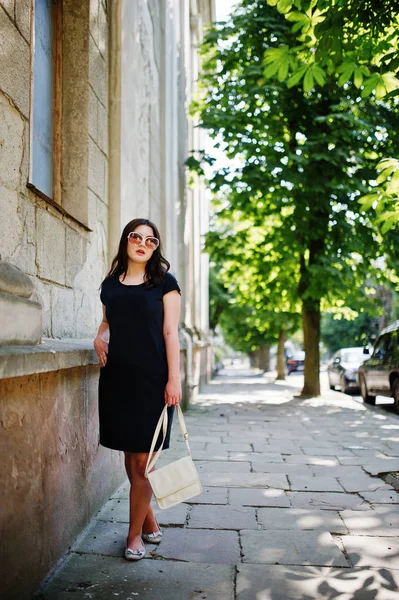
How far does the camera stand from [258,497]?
16.7ft

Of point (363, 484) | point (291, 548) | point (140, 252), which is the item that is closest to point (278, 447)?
point (363, 484)

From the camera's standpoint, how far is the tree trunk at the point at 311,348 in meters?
14.7

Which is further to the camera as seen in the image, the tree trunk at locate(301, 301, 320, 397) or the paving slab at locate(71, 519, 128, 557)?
the tree trunk at locate(301, 301, 320, 397)

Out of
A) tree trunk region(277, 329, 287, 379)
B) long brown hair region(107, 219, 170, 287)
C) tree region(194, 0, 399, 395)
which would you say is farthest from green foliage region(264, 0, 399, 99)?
tree trunk region(277, 329, 287, 379)

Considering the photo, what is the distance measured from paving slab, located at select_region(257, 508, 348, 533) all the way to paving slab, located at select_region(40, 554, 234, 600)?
926 millimetres

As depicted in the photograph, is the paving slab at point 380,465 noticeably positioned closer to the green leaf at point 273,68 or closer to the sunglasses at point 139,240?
the sunglasses at point 139,240

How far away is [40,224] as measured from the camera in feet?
12.9

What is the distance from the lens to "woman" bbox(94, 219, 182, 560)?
354 cm

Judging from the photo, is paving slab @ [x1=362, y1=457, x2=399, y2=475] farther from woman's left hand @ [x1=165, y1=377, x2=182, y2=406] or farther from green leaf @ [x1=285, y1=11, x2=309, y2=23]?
green leaf @ [x1=285, y1=11, x2=309, y2=23]

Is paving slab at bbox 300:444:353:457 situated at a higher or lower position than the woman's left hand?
lower

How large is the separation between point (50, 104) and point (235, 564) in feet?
11.9

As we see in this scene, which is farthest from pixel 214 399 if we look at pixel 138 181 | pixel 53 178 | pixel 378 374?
pixel 53 178

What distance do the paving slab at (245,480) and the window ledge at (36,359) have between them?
2.28 meters

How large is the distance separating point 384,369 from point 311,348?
246 centimetres
